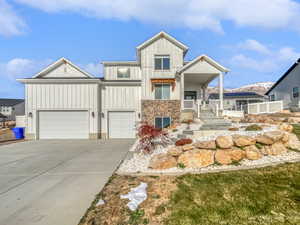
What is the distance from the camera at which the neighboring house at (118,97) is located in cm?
1478

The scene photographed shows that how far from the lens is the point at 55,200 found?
3.96m

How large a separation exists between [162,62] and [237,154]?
12.1 meters

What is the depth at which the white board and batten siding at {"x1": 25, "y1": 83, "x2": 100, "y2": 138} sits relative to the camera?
1474 centimetres

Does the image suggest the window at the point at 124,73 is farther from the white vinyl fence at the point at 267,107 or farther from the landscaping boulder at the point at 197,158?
the landscaping boulder at the point at 197,158

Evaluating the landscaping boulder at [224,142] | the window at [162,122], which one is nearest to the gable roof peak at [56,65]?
the window at [162,122]

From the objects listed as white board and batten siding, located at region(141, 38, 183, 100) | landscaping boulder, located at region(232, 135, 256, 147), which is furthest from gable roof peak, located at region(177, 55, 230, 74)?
landscaping boulder, located at region(232, 135, 256, 147)

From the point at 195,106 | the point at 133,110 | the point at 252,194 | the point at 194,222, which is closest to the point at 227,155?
the point at 252,194

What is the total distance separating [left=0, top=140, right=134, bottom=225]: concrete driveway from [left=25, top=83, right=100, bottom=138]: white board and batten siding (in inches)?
293

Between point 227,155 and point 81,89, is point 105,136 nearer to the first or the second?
point 81,89

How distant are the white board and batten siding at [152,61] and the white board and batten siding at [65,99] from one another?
4.88 meters

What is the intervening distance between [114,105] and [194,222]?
13441mm

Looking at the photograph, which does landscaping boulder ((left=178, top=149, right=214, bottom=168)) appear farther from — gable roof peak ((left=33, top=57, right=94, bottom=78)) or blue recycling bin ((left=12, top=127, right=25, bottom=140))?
blue recycling bin ((left=12, top=127, right=25, bottom=140))

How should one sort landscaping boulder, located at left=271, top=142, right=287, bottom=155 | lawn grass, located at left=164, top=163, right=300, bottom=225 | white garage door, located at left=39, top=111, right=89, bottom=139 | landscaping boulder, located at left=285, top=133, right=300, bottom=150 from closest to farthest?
lawn grass, located at left=164, top=163, right=300, bottom=225
landscaping boulder, located at left=271, top=142, right=287, bottom=155
landscaping boulder, located at left=285, top=133, right=300, bottom=150
white garage door, located at left=39, top=111, right=89, bottom=139

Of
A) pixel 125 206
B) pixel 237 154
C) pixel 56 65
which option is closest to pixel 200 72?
pixel 237 154
